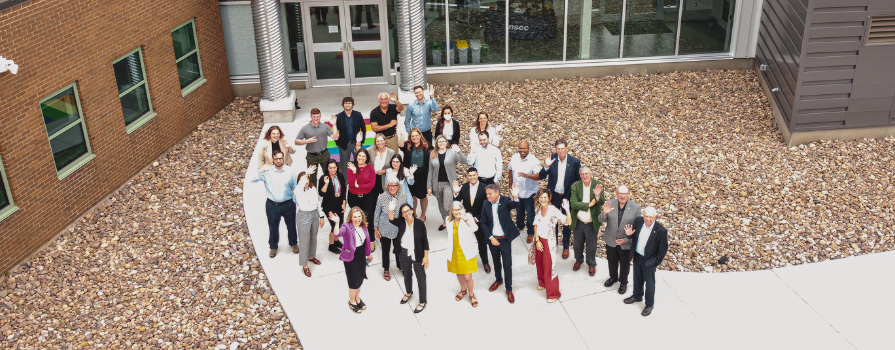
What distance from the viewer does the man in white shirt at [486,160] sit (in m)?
10.1

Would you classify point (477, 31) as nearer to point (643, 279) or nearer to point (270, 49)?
point (270, 49)

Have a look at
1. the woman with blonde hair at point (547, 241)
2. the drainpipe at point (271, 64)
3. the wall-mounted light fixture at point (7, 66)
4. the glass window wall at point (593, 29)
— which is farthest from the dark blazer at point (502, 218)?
the glass window wall at point (593, 29)

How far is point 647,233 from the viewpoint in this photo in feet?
28.5

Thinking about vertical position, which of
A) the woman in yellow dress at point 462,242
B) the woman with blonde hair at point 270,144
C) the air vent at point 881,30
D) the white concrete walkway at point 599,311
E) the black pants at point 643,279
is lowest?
the white concrete walkway at point 599,311

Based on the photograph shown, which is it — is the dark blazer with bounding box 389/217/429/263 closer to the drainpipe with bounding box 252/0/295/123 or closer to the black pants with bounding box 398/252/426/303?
the black pants with bounding box 398/252/426/303

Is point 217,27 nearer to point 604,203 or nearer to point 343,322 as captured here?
point 343,322

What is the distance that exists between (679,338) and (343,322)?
383cm

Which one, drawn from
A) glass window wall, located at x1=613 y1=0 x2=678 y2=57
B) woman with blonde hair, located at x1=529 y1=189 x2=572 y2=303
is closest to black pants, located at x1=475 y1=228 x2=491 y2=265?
woman with blonde hair, located at x1=529 y1=189 x2=572 y2=303

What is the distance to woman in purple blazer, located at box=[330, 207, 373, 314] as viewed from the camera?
8.57 metres

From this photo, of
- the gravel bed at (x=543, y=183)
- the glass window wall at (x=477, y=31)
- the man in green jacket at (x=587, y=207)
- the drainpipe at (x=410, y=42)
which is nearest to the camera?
the man in green jacket at (x=587, y=207)

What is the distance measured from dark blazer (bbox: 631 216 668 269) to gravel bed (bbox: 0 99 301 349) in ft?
13.2

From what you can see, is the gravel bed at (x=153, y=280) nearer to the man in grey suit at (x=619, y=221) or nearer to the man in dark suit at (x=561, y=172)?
the man in dark suit at (x=561, y=172)

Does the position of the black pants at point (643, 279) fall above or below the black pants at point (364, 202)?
below

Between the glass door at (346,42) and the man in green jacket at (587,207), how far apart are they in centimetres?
799
